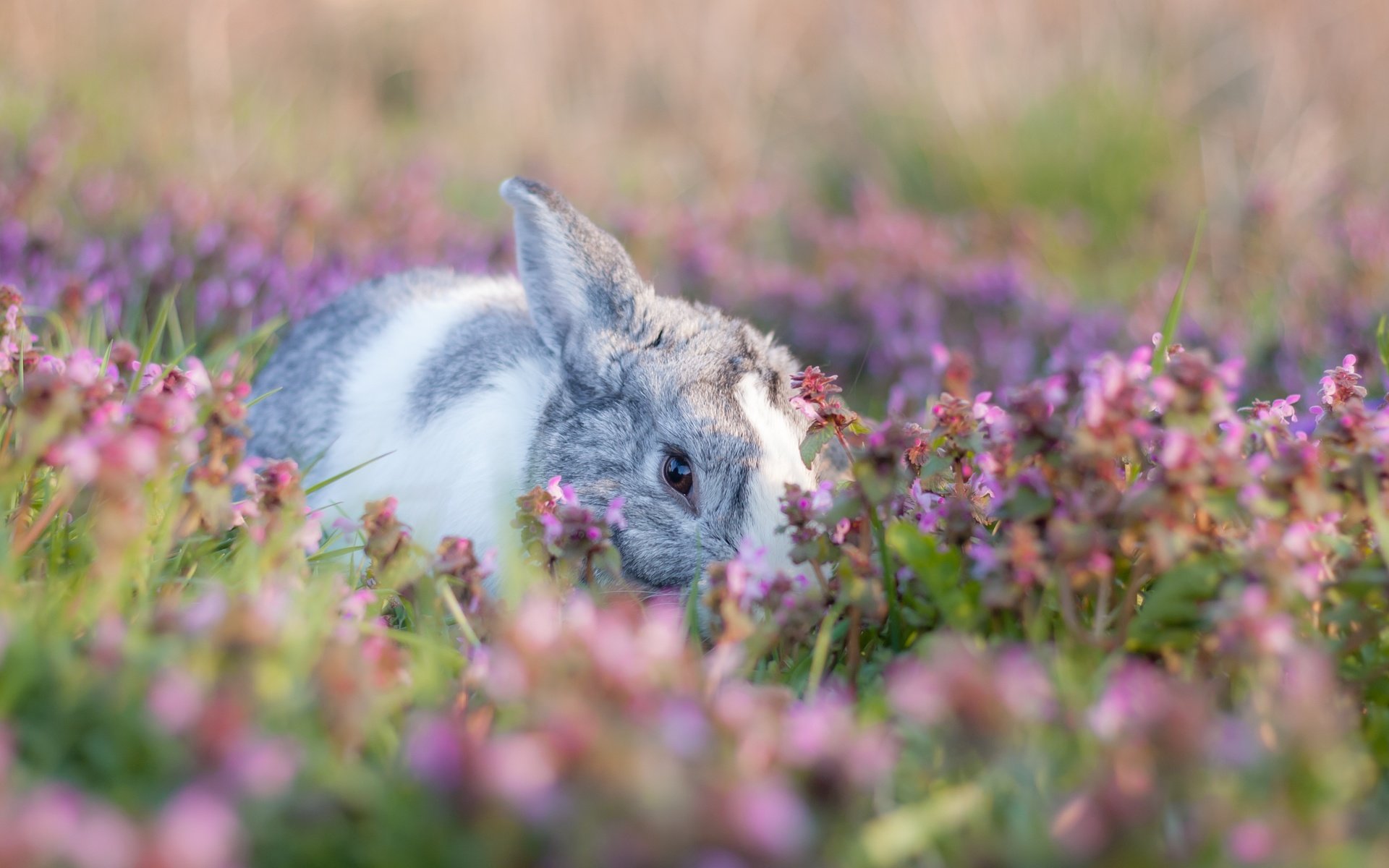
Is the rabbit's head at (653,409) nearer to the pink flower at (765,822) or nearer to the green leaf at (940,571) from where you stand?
the green leaf at (940,571)

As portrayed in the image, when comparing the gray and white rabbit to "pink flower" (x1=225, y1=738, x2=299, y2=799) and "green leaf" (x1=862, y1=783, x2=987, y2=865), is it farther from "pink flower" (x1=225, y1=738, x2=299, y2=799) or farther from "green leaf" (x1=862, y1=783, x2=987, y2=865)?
"pink flower" (x1=225, y1=738, x2=299, y2=799)

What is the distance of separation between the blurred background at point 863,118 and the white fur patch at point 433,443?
9.64 feet

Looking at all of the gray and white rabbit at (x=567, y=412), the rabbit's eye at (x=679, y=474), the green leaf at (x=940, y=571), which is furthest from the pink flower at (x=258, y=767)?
the rabbit's eye at (x=679, y=474)

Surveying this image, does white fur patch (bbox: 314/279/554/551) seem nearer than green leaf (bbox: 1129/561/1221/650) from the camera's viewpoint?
No

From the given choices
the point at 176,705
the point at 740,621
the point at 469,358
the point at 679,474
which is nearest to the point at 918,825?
the point at 740,621

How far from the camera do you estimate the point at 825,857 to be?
56.4 inches

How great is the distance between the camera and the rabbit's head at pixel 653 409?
303 centimetres

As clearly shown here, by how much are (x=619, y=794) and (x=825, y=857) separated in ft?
0.97

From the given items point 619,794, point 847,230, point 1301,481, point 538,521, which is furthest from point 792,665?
point 847,230

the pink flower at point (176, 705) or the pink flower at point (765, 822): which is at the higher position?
the pink flower at point (765, 822)

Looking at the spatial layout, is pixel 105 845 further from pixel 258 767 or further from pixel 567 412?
pixel 567 412

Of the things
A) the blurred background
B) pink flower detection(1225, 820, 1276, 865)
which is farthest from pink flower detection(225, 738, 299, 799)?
the blurred background

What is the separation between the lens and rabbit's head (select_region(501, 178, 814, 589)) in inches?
119

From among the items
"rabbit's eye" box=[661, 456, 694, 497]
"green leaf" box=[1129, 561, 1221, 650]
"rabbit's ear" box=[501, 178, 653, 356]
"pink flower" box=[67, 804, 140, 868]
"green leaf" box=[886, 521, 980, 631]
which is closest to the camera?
"pink flower" box=[67, 804, 140, 868]
